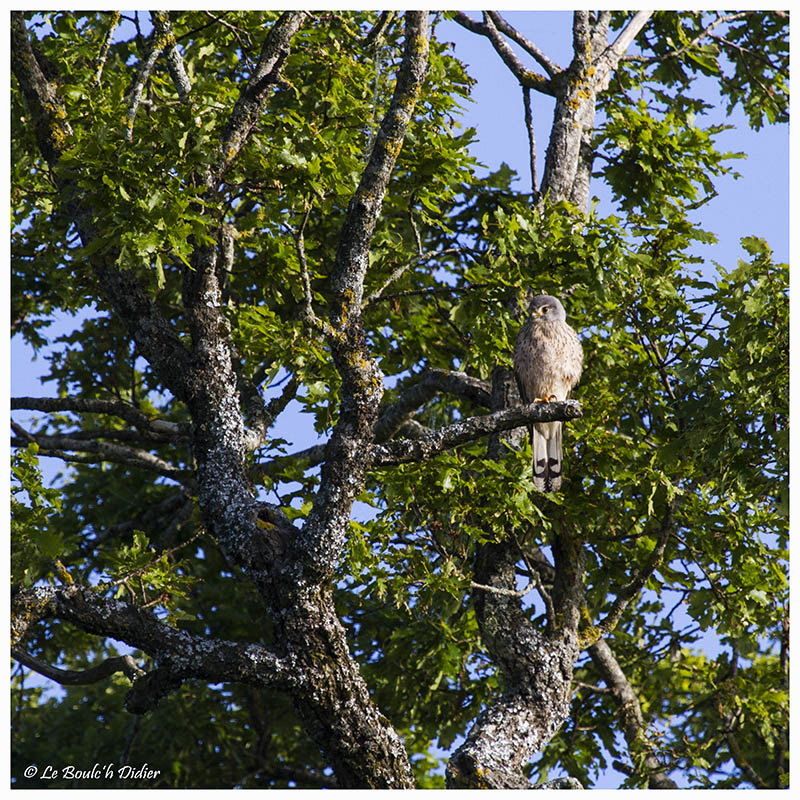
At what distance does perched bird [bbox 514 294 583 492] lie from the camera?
6.99 m

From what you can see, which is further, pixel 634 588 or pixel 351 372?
pixel 634 588

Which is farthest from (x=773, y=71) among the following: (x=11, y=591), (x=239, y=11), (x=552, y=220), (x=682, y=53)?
(x=11, y=591)

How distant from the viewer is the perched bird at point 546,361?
6988mm

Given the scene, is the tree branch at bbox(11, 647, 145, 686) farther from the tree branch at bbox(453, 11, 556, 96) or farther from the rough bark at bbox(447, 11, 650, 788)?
the tree branch at bbox(453, 11, 556, 96)

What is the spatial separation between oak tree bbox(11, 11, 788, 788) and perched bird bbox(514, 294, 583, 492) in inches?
7.6

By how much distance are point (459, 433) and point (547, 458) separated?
5.61 ft

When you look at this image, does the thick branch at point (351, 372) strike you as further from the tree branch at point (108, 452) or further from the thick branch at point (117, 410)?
Result: the tree branch at point (108, 452)

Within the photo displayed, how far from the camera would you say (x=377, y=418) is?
7.10 metres

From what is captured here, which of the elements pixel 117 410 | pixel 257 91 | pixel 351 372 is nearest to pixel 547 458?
pixel 351 372

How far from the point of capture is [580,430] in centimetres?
731

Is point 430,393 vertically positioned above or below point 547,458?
above

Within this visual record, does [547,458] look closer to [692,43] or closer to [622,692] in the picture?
[622,692]

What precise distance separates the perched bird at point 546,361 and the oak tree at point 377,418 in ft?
0.63

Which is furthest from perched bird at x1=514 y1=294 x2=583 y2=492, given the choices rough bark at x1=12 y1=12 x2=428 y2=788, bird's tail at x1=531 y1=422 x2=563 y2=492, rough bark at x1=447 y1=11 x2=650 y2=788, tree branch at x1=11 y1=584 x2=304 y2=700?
tree branch at x1=11 y1=584 x2=304 y2=700
